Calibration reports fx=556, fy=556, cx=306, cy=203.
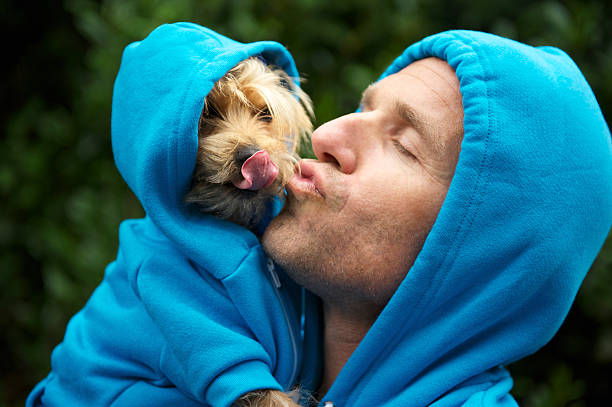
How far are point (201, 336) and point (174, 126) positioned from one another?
23.5 inches

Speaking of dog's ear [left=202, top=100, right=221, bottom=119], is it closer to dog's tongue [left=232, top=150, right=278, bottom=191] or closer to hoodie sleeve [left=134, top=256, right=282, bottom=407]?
dog's tongue [left=232, top=150, right=278, bottom=191]

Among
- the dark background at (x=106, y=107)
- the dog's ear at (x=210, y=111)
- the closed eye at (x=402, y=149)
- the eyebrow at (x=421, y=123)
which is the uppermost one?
the eyebrow at (x=421, y=123)

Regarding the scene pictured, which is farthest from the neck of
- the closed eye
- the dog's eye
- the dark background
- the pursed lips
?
the dark background

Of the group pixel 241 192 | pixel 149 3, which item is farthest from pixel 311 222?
pixel 149 3

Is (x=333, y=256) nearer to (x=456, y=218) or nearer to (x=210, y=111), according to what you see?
(x=456, y=218)

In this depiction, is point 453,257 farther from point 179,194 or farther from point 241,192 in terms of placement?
point 179,194

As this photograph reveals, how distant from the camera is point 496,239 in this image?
1.53 m

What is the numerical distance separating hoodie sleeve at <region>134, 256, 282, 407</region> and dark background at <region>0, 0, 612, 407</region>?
4.22 feet

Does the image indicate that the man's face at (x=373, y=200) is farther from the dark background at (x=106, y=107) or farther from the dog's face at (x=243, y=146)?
the dark background at (x=106, y=107)

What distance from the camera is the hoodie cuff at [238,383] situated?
4.87ft

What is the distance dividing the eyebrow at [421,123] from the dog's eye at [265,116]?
41 centimetres

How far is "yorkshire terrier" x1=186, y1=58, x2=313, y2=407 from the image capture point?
1650 mm

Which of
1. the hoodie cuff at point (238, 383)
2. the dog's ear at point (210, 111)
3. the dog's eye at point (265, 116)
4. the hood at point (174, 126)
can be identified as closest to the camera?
the hoodie cuff at point (238, 383)

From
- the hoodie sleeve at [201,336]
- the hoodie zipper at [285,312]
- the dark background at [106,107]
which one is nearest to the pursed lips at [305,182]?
the hoodie zipper at [285,312]
